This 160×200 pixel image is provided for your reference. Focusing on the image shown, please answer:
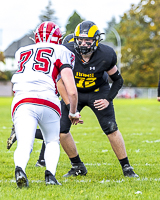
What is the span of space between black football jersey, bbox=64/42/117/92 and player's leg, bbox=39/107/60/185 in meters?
1.17

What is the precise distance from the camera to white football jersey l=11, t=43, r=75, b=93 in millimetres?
3539

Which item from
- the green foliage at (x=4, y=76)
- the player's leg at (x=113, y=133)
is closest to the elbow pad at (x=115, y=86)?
the player's leg at (x=113, y=133)

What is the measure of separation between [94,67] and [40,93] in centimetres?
127

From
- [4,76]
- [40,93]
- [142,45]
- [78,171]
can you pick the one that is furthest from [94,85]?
[4,76]

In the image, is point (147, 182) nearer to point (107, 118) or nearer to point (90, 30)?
point (107, 118)

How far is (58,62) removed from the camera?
11.8 ft

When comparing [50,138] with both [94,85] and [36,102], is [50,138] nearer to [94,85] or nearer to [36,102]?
[36,102]

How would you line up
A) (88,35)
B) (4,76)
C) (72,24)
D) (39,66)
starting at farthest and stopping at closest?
(4,76) → (72,24) → (88,35) → (39,66)

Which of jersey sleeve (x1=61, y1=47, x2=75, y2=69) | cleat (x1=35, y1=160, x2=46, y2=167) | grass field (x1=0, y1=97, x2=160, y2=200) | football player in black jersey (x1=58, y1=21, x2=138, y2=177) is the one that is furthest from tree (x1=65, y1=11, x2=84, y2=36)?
jersey sleeve (x1=61, y1=47, x2=75, y2=69)

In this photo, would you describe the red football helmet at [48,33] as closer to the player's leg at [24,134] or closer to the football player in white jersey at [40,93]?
the football player in white jersey at [40,93]

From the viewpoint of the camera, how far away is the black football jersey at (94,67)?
457cm

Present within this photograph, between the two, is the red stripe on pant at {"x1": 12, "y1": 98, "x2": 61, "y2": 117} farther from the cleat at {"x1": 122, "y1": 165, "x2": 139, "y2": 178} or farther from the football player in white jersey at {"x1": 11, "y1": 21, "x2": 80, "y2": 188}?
the cleat at {"x1": 122, "y1": 165, "x2": 139, "y2": 178}

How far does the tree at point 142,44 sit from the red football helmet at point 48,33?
4257 cm

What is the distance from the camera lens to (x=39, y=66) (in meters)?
3.57
